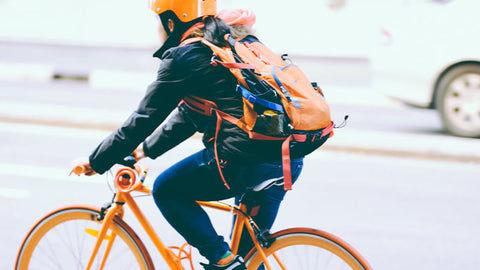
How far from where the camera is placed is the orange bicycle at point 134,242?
2666mm

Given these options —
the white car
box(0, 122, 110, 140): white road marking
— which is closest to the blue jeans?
box(0, 122, 110, 140): white road marking

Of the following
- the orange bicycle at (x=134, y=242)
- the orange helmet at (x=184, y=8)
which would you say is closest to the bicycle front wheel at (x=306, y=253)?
the orange bicycle at (x=134, y=242)

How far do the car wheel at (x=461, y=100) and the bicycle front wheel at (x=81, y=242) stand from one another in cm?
520

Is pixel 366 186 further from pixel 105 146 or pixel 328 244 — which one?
pixel 105 146

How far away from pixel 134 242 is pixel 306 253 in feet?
2.42

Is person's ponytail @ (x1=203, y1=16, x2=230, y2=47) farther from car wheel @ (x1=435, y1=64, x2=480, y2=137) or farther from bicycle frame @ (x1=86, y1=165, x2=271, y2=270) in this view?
car wheel @ (x1=435, y1=64, x2=480, y2=137)

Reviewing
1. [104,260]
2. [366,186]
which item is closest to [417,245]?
[366,186]

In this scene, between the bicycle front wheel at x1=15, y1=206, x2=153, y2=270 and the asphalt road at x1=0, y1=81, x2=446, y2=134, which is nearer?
the bicycle front wheel at x1=15, y1=206, x2=153, y2=270

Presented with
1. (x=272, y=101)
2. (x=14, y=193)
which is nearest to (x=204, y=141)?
(x=272, y=101)

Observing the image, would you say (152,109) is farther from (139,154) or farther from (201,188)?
(139,154)

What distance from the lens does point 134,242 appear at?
2.79 metres

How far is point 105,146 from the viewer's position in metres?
2.60

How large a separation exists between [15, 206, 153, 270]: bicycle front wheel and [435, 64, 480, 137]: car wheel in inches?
205

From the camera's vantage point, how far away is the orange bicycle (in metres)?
2.67
